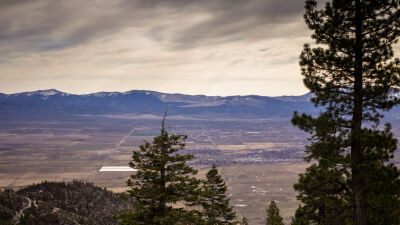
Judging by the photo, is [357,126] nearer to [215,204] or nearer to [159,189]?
[159,189]

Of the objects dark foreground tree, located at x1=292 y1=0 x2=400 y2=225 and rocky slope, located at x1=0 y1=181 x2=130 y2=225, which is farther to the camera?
rocky slope, located at x1=0 y1=181 x2=130 y2=225

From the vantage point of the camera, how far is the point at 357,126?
44.6ft

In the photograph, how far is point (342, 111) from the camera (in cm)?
1430

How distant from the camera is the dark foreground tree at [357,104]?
45.1 feet

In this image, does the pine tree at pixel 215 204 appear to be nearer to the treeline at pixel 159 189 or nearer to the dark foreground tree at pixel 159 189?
the treeline at pixel 159 189

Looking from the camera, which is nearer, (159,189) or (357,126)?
(357,126)

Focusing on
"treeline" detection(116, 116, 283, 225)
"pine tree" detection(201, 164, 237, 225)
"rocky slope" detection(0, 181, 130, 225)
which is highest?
→ "treeline" detection(116, 116, 283, 225)

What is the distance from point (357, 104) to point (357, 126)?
843 mm

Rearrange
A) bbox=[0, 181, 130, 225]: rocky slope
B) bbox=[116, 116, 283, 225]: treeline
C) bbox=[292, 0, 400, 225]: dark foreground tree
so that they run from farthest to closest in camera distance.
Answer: bbox=[0, 181, 130, 225]: rocky slope, bbox=[116, 116, 283, 225]: treeline, bbox=[292, 0, 400, 225]: dark foreground tree

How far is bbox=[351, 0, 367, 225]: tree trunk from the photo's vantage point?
13.8 meters

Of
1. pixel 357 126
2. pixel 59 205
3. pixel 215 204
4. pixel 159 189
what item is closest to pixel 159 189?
pixel 159 189

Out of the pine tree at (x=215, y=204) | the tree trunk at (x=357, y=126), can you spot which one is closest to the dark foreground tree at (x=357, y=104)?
the tree trunk at (x=357, y=126)

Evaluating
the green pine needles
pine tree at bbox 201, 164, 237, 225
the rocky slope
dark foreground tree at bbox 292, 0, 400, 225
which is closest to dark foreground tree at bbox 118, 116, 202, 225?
the green pine needles

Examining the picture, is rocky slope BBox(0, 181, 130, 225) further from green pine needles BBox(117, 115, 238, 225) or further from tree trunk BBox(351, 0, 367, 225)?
tree trunk BBox(351, 0, 367, 225)
